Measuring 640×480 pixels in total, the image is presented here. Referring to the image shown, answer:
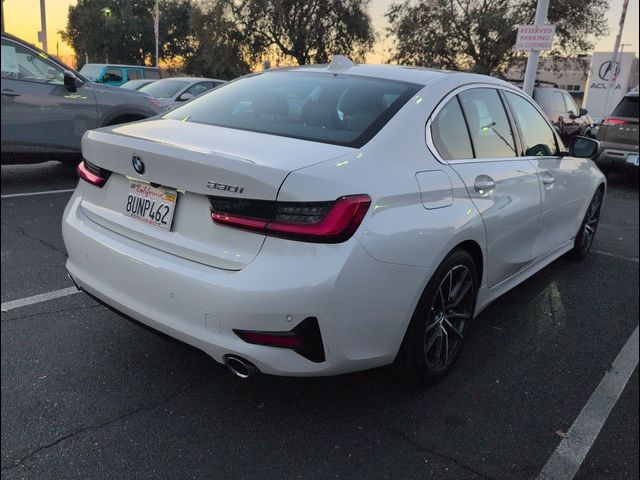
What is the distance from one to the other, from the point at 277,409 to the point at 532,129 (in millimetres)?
2657

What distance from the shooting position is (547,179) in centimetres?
371

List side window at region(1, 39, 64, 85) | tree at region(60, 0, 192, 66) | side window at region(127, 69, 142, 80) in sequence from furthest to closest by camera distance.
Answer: side window at region(127, 69, 142, 80) → side window at region(1, 39, 64, 85) → tree at region(60, 0, 192, 66)

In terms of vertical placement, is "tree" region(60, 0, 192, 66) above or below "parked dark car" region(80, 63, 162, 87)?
above

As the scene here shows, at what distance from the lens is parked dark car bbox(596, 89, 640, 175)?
31.7 feet

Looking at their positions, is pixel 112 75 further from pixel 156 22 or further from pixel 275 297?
pixel 275 297

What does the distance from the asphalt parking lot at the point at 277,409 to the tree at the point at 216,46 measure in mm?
2009

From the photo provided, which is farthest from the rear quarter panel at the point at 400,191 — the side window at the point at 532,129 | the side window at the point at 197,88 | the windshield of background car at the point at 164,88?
the side window at the point at 197,88

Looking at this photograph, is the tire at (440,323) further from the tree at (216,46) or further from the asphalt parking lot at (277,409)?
the tree at (216,46)

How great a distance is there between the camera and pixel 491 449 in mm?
2320

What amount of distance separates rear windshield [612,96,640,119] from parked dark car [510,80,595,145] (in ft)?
3.64

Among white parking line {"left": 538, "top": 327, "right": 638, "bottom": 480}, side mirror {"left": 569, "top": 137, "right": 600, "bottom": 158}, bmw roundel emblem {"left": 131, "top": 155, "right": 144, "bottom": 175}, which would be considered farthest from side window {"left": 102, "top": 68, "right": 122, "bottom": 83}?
white parking line {"left": 538, "top": 327, "right": 638, "bottom": 480}

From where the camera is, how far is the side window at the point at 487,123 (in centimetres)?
304

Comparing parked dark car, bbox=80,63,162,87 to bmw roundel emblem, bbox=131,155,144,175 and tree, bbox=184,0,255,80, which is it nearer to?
tree, bbox=184,0,255,80

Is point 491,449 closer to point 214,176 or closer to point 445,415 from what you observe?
point 445,415
